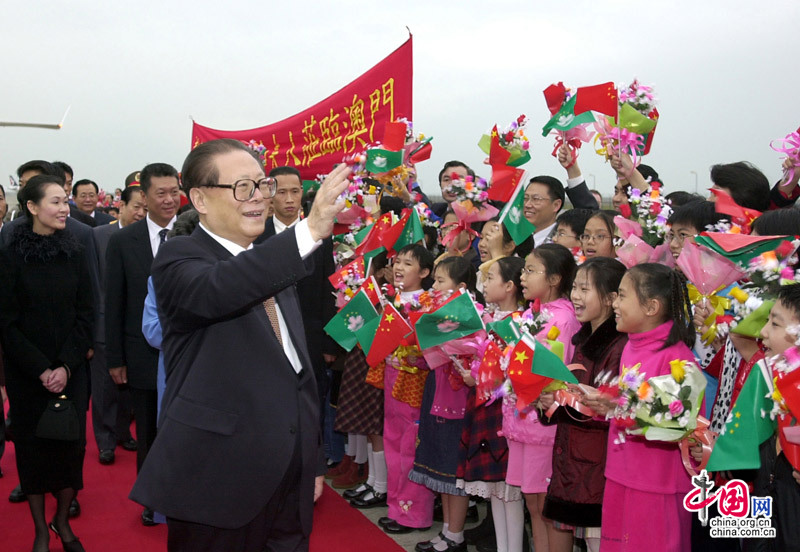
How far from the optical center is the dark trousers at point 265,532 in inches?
68.9

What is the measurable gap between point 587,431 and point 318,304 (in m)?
2.01

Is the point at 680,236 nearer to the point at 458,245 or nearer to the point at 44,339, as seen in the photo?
the point at 458,245

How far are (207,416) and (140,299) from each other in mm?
Answer: 2498

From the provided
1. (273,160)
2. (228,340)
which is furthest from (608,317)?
(273,160)

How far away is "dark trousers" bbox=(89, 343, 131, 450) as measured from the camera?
5.16 metres

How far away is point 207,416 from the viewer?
1696 mm

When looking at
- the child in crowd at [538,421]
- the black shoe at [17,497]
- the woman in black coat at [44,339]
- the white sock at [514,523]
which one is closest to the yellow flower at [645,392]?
the child in crowd at [538,421]

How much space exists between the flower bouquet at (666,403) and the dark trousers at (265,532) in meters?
0.93

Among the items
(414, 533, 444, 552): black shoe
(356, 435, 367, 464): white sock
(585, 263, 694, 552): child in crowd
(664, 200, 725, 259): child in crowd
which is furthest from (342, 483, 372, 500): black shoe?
(664, 200, 725, 259): child in crowd

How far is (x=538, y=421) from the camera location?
2.90 m

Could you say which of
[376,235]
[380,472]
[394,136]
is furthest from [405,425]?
[394,136]

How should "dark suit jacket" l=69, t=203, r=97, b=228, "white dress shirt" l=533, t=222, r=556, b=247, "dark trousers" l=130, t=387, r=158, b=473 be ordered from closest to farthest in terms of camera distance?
"dark trousers" l=130, t=387, r=158, b=473
"white dress shirt" l=533, t=222, r=556, b=247
"dark suit jacket" l=69, t=203, r=97, b=228

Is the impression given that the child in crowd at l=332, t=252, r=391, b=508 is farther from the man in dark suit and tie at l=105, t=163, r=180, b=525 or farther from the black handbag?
the black handbag

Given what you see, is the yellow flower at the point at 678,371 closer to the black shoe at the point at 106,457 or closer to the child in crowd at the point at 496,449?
the child in crowd at the point at 496,449
